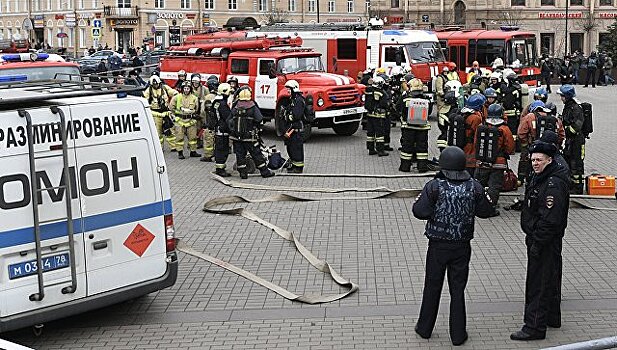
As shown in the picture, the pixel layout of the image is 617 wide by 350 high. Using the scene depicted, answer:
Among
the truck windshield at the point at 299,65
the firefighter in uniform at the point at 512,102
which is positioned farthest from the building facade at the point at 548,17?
the firefighter in uniform at the point at 512,102

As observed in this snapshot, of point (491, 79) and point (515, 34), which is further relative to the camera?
point (515, 34)

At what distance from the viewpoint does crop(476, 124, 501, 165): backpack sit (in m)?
11.8

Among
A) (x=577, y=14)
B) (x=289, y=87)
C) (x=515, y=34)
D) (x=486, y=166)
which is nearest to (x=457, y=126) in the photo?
(x=486, y=166)

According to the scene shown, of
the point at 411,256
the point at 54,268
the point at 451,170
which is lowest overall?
the point at 411,256

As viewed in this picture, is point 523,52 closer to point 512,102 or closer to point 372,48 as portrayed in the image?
point 372,48

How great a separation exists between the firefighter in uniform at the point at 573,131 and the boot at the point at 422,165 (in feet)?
10.2

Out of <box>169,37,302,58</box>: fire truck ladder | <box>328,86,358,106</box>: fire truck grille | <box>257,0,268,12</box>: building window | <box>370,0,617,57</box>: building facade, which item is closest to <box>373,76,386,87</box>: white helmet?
<box>328,86,358,106</box>: fire truck grille

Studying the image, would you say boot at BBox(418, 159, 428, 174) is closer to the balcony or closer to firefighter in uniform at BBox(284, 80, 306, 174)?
firefighter in uniform at BBox(284, 80, 306, 174)

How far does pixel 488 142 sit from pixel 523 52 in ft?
63.9

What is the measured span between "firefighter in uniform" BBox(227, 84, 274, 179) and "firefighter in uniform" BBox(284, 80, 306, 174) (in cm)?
65

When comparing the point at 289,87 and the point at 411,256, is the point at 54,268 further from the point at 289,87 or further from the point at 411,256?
the point at 289,87

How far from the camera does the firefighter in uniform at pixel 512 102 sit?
17.7 metres

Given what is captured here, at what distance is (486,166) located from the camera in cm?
1205

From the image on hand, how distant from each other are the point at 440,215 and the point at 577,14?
6479cm
